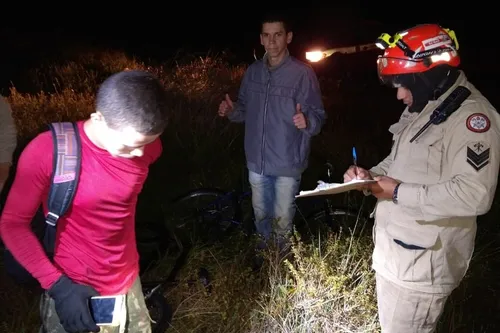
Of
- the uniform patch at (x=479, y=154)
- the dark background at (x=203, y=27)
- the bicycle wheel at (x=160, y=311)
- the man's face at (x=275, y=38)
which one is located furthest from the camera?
the dark background at (x=203, y=27)

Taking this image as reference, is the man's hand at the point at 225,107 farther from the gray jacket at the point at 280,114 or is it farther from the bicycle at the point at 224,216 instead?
the bicycle at the point at 224,216

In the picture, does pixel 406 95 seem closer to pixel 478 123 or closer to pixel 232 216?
pixel 478 123

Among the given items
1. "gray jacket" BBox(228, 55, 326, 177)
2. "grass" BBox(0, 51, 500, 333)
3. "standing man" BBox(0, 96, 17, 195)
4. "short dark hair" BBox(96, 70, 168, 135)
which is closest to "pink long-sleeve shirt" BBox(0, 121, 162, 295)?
"short dark hair" BBox(96, 70, 168, 135)

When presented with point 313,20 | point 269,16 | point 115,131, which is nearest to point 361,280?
point 269,16

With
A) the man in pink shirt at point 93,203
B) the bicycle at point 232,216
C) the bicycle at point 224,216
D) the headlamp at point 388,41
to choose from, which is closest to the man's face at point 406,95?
the headlamp at point 388,41

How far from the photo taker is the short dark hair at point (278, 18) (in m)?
3.65

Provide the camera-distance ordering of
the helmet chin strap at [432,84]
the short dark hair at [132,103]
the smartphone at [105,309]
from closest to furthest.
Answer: the short dark hair at [132,103] → the smartphone at [105,309] → the helmet chin strap at [432,84]

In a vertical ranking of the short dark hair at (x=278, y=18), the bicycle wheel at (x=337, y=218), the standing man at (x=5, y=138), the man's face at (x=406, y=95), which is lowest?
the bicycle wheel at (x=337, y=218)

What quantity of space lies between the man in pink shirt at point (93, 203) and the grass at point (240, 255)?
4.35 feet

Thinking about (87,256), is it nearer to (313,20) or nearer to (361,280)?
(361,280)

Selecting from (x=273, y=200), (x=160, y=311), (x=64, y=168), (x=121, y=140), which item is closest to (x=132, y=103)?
(x=121, y=140)

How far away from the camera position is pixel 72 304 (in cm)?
166

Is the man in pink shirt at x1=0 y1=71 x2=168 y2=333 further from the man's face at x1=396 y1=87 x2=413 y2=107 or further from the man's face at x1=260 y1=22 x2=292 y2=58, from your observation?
the man's face at x1=260 y1=22 x2=292 y2=58

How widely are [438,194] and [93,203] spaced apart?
1368 mm
